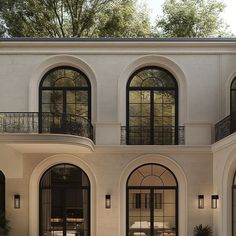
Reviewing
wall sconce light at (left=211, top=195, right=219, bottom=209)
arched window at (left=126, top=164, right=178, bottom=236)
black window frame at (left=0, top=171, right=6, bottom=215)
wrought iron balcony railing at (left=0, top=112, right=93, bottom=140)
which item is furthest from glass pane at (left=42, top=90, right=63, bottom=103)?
wall sconce light at (left=211, top=195, right=219, bottom=209)

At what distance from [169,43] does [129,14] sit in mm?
11545

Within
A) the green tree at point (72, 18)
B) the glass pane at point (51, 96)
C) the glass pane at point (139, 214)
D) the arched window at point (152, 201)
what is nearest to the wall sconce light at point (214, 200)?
the arched window at point (152, 201)

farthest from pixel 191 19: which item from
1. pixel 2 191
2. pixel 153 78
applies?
pixel 2 191

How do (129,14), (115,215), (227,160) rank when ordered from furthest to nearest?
(129,14)
(115,215)
(227,160)

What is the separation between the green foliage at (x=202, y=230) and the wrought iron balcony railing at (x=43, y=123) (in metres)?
4.38

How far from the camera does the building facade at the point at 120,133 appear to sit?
16953 mm

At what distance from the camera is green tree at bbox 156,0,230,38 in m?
29.0

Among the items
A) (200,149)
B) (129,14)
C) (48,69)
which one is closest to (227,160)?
(200,149)

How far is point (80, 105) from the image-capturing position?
17562mm

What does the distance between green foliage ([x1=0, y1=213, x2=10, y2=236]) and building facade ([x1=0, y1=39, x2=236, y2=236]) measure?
0.72 feet

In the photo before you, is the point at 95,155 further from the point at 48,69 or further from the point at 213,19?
the point at 213,19

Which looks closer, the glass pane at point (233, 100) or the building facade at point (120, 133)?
the building facade at point (120, 133)

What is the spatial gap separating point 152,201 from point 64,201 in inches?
109

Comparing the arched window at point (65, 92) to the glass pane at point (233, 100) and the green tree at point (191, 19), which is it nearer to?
the glass pane at point (233, 100)
